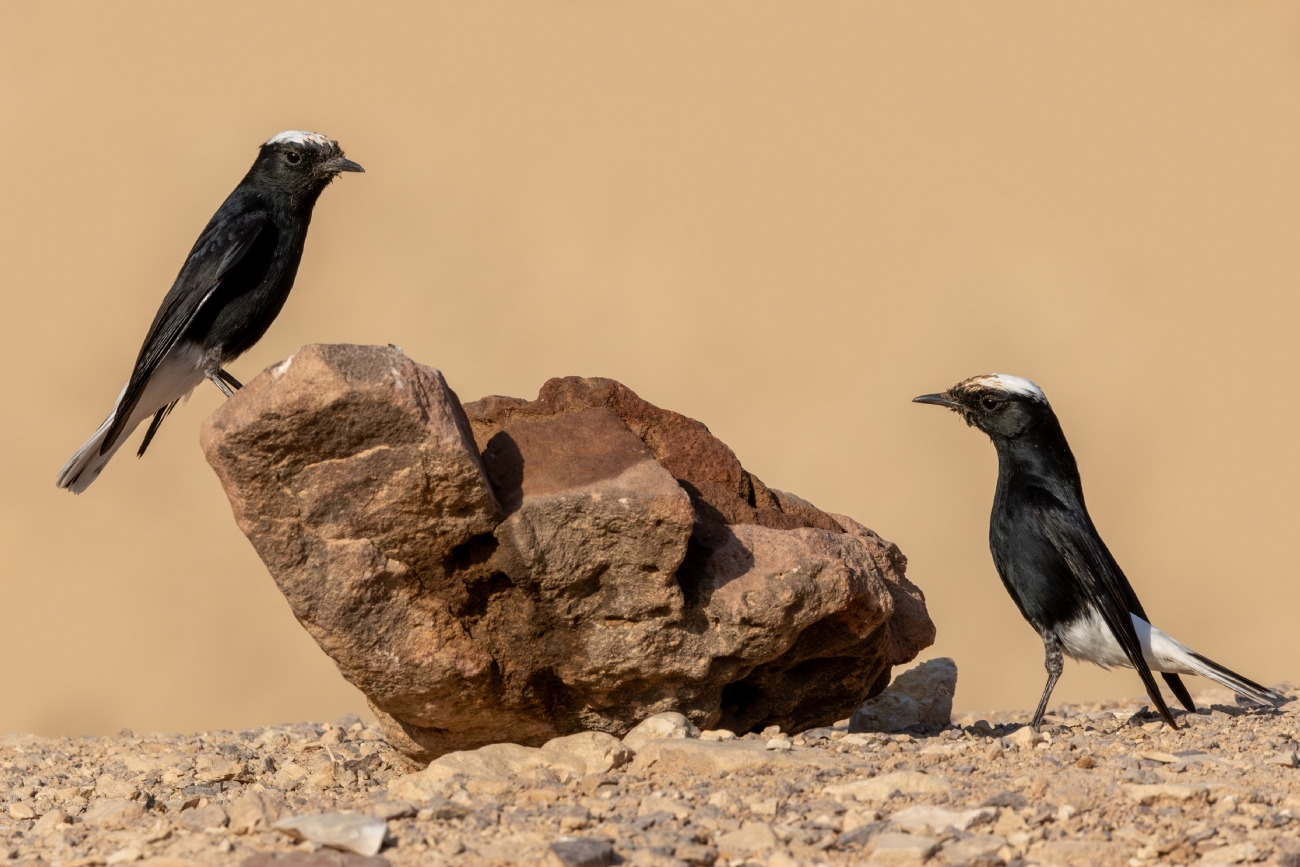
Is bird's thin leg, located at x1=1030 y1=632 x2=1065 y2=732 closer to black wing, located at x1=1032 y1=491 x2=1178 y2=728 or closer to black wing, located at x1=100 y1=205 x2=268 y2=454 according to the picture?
black wing, located at x1=1032 y1=491 x2=1178 y2=728

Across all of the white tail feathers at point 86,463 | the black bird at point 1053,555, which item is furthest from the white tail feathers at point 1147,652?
the white tail feathers at point 86,463

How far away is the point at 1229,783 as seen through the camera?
16.2 feet

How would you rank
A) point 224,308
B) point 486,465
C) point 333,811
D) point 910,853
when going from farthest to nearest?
point 224,308 → point 486,465 → point 333,811 → point 910,853

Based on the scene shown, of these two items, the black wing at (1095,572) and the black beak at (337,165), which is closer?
the black wing at (1095,572)

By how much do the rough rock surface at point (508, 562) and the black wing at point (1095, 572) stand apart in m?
1.26

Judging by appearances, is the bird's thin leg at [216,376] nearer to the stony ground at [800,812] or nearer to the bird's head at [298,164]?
the bird's head at [298,164]

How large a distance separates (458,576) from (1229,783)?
11.0 feet

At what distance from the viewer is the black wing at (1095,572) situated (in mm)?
6688

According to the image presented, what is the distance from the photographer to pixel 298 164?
800cm

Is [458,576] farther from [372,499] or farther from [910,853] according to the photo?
[910,853]

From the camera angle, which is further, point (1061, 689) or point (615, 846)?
point (1061, 689)

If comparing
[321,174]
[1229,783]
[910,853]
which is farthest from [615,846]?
[321,174]

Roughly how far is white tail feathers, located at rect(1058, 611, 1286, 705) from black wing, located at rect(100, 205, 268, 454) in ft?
17.7

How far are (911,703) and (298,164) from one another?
510cm
